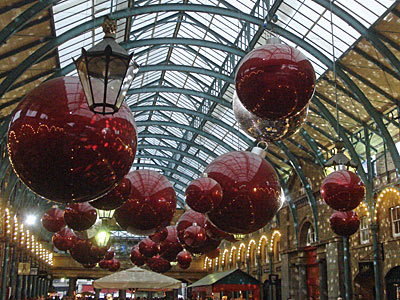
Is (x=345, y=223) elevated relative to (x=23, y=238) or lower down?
lower down

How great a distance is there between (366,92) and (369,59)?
1.73 metres

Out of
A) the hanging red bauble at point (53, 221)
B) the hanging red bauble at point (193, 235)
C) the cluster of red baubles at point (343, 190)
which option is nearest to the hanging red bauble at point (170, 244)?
the hanging red bauble at point (193, 235)

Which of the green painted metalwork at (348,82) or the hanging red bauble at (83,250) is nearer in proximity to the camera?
the hanging red bauble at (83,250)

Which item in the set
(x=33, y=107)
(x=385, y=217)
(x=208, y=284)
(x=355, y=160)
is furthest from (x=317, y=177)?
(x=33, y=107)

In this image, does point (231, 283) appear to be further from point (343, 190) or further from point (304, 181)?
point (304, 181)

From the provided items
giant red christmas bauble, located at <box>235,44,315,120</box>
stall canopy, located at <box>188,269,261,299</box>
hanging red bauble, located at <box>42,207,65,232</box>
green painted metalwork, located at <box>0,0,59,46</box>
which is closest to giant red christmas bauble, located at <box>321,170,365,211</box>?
giant red christmas bauble, located at <box>235,44,315,120</box>

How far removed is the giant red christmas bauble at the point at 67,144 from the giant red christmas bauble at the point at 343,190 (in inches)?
185

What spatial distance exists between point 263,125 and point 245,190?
32.5 inches

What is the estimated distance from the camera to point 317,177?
74.2ft

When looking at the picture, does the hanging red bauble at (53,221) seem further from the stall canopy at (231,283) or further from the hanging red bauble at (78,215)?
the stall canopy at (231,283)

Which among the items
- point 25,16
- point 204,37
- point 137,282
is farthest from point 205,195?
point 204,37

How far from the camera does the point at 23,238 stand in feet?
101

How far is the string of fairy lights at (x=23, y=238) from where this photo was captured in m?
25.4

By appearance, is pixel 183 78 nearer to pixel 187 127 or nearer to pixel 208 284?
pixel 187 127
